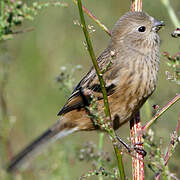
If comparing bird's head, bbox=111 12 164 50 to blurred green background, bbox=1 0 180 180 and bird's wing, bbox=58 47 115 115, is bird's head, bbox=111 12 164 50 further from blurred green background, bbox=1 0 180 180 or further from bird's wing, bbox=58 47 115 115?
blurred green background, bbox=1 0 180 180

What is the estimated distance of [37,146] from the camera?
15.2ft

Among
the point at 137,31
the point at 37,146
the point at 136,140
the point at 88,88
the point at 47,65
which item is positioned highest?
the point at 137,31

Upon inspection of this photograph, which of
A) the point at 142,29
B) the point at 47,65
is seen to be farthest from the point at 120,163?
the point at 47,65

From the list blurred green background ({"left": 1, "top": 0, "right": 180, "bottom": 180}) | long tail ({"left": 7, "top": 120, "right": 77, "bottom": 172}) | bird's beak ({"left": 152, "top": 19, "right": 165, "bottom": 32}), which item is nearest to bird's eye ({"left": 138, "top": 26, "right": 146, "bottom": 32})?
bird's beak ({"left": 152, "top": 19, "right": 165, "bottom": 32})

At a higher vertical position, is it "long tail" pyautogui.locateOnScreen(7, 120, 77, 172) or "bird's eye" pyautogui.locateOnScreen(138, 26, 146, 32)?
"bird's eye" pyautogui.locateOnScreen(138, 26, 146, 32)

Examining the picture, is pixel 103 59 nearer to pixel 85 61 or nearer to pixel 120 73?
pixel 120 73

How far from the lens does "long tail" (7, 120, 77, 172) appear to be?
451cm

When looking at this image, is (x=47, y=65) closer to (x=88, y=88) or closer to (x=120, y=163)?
(x=88, y=88)

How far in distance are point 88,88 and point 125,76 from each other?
17.2 inches

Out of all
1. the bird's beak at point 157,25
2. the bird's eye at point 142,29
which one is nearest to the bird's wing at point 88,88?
the bird's eye at point 142,29

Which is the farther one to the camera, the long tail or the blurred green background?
the blurred green background

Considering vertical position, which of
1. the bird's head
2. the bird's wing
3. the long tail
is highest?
the bird's head

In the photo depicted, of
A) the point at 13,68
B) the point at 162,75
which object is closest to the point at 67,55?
the point at 13,68

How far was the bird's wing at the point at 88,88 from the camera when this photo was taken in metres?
4.14
